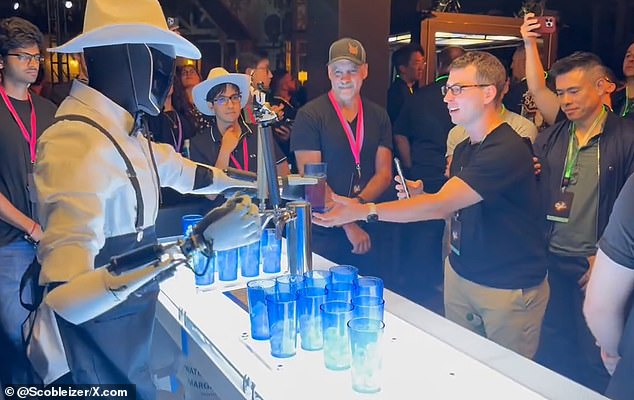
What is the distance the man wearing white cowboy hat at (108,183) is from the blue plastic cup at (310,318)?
170 mm

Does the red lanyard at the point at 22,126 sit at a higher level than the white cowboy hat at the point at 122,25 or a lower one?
lower

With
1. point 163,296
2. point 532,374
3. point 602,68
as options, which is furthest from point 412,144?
point 532,374

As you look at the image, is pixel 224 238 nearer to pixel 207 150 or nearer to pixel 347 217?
pixel 347 217

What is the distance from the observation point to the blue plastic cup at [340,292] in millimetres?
1197

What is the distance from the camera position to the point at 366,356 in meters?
1.01

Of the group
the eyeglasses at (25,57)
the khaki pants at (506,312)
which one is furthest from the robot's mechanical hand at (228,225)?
the eyeglasses at (25,57)

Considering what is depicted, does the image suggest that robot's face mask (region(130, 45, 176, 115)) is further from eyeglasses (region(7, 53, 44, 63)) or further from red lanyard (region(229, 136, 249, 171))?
eyeglasses (region(7, 53, 44, 63))

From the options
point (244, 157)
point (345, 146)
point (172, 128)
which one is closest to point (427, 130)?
point (345, 146)

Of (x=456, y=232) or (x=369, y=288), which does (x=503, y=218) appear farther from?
(x=369, y=288)

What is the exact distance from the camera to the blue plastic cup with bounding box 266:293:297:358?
1.14m

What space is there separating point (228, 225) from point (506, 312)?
46.4 inches

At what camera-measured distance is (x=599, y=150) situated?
2352 mm

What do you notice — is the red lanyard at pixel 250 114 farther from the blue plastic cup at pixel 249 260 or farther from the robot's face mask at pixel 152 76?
the blue plastic cup at pixel 249 260

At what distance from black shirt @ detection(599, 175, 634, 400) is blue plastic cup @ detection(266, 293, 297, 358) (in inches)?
24.7
